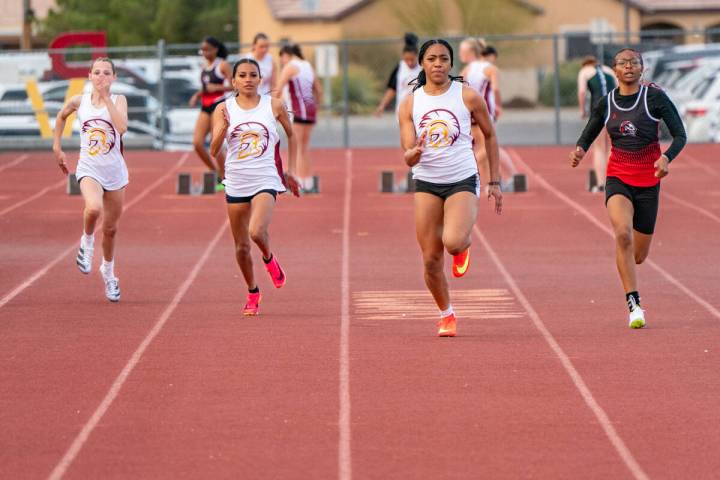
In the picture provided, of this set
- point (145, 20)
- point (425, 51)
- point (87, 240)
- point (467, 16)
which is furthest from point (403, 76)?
point (145, 20)

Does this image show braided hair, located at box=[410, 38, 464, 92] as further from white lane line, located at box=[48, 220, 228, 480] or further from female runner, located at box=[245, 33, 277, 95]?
female runner, located at box=[245, 33, 277, 95]

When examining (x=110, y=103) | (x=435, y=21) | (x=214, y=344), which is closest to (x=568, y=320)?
(x=214, y=344)

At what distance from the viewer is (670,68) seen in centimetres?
3412

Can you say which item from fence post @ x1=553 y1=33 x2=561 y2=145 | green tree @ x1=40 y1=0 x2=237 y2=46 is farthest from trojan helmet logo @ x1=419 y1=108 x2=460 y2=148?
green tree @ x1=40 y1=0 x2=237 y2=46

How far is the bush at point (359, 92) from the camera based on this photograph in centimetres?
4362

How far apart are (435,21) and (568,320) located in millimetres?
44477

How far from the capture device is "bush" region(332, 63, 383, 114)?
143 feet

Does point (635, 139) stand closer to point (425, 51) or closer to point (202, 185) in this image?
point (425, 51)

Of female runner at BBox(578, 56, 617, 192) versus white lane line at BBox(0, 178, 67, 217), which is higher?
female runner at BBox(578, 56, 617, 192)

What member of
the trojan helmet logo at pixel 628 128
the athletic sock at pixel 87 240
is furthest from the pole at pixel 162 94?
the trojan helmet logo at pixel 628 128

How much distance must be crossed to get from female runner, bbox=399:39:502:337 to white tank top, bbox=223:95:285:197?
1491 millimetres

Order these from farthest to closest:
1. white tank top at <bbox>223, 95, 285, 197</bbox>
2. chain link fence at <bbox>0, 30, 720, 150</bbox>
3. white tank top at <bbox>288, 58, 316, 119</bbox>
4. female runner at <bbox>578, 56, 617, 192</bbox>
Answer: chain link fence at <bbox>0, 30, 720, 150</bbox> < white tank top at <bbox>288, 58, 316, 119</bbox> < female runner at <bbox>578, 56, 617, 192</bbox> < white tank top at <bbox>223, 95, 285, 197</bbox>

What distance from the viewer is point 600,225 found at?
1822 cm

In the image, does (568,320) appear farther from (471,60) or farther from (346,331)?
(471,60)
